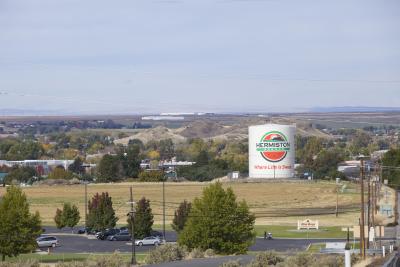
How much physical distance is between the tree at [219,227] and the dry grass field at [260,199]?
21.5m

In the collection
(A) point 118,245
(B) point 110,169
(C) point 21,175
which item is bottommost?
(C) point 21,175

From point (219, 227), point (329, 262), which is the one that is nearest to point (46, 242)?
point (219, 227)

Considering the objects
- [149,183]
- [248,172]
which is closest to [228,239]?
[149,183]

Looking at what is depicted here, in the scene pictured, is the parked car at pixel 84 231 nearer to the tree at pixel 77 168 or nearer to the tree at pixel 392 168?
the tree at pixel 392 168

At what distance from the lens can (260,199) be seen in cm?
10719

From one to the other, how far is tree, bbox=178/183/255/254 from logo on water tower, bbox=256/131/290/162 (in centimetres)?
7843

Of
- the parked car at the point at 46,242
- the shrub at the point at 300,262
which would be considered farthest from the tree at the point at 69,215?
the shrub at the point at 300,262

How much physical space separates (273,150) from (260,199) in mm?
32260

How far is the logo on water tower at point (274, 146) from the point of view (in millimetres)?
137625

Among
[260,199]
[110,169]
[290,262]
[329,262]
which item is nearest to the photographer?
[329,262]

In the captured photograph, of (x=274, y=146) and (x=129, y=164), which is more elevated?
(x=274, y=146)

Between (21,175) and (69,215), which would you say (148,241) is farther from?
(21,175)

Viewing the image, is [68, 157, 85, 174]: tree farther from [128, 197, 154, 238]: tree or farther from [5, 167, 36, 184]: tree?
[128, 197, 154, 238]: tree

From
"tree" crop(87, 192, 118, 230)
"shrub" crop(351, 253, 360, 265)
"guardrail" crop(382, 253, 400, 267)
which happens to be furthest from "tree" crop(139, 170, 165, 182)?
"guardrail" crop(382, 253, 400, 267)
